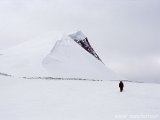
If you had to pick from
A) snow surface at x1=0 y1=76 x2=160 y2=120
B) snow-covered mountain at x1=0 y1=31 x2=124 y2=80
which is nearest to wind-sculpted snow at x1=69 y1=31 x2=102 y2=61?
snow-covered mountain at x1=0 y1=31 x2=124 y2=80

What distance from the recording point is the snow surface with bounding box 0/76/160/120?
17.7 metres

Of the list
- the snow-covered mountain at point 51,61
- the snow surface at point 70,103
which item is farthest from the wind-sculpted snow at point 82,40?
the snow surface at point 70,103

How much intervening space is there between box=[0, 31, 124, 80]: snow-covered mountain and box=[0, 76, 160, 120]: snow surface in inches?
370

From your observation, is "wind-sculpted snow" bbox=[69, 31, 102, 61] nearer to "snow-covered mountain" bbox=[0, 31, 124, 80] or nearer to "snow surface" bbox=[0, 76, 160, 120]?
"snow-covered mountain" bbox=[0, 31, 124, 80]

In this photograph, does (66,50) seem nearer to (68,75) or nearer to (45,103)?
(68,75)

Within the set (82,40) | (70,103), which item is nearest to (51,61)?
(70,103)

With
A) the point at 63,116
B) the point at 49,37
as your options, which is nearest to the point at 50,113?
the point at 63,116

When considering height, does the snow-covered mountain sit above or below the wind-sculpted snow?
below

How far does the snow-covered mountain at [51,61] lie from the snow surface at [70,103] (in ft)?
30.9

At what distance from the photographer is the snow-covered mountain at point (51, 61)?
38.9 m

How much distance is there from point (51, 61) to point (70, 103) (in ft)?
72.2

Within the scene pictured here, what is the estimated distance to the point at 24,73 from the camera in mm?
37250

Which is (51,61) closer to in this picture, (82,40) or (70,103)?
(70,103)

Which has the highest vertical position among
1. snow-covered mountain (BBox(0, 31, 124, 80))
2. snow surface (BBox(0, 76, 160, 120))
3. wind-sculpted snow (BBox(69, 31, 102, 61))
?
wind-sculpted snow (BBox(69, 31, 102, 61))
